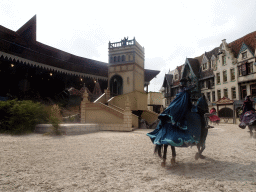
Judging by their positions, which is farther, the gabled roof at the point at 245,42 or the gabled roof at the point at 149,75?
the gabled roof at the point at 149,75

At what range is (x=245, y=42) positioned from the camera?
77.5ft

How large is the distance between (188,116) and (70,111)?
622 inches

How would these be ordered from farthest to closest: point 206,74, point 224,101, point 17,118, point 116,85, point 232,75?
1. point 206,74
2. point 232,75
3. point 224,101
4. point 116,85
5. point 17,118

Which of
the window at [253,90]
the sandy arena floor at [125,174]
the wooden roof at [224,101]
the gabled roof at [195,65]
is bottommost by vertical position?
the sandy arena floor at [125,174]

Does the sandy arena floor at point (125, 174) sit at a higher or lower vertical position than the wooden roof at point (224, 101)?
lower

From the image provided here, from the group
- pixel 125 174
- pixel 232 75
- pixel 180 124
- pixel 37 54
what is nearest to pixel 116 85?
pixel 37 54

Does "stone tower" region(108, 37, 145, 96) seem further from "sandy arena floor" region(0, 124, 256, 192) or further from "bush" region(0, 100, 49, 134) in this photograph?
"sandy arena floor" region(0, 124, 256, 192)

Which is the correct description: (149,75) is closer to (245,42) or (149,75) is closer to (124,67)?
(124,67)

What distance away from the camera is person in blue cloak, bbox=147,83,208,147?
11.8 ft

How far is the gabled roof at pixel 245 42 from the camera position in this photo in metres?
22.3

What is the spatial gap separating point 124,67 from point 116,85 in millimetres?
2467

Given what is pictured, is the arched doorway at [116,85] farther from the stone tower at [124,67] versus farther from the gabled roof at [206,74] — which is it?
the gabled roof at [206,74]

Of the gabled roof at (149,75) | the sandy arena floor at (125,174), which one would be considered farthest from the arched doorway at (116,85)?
the sandy arena floor at (125,174)

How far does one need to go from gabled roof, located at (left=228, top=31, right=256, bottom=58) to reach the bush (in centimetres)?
2556
